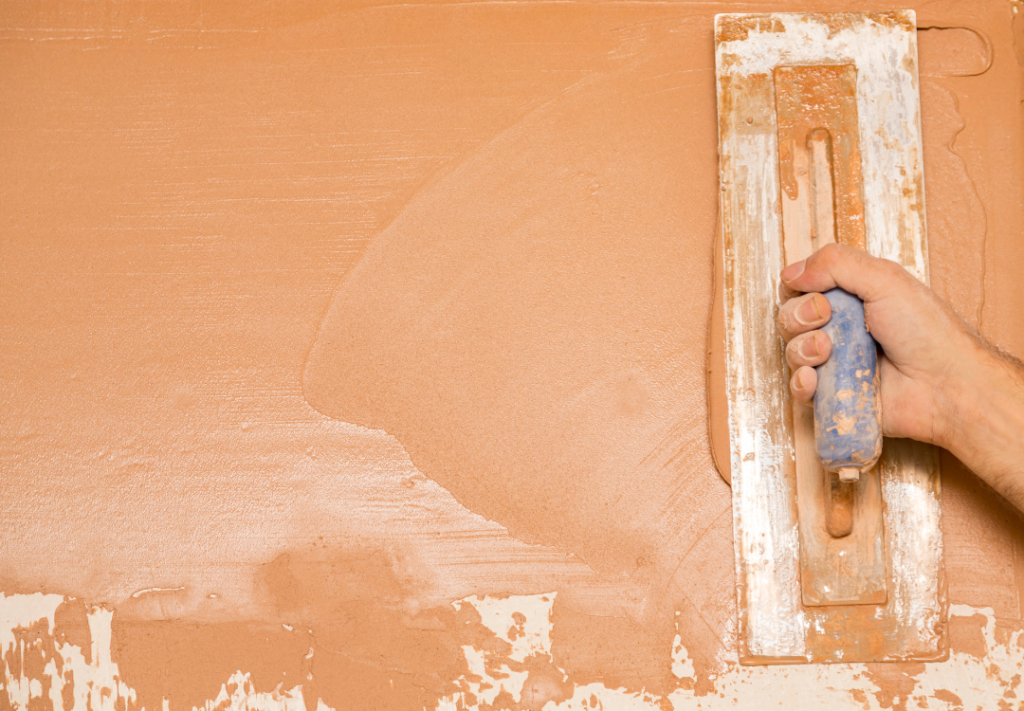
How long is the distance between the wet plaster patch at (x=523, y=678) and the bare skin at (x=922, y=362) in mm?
288

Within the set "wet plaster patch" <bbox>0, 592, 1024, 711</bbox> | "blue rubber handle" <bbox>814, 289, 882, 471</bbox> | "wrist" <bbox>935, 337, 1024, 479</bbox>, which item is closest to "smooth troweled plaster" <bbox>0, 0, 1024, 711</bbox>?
"wet plaster patch" <bbox>0, 592, 1024, 711</bbox>

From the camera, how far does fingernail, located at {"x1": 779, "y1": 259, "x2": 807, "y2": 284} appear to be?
3.43 ft

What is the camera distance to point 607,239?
1.18 m

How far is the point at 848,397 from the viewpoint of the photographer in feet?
3.12

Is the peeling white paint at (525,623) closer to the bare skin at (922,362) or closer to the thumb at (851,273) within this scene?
the bare skin at (922,362)

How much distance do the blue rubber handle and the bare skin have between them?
18 mm

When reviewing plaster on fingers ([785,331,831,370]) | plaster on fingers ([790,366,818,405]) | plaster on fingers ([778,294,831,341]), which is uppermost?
plaster on fingers ([778,294,831,341])

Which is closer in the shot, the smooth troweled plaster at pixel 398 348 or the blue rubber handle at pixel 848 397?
the blue rubber handle at pixel 848 397

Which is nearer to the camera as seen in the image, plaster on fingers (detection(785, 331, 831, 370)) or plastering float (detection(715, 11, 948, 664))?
plaster on fingers (detection(785, 331, 831, 370))

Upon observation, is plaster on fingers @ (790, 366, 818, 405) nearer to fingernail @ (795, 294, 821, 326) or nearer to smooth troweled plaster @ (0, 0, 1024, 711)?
fingernail @ (795, 294, 821, 326)

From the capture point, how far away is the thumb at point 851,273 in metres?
0.99

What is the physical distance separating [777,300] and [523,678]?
2.43 ft

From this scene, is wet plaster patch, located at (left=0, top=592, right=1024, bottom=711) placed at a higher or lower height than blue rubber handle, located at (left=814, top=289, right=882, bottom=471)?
lower

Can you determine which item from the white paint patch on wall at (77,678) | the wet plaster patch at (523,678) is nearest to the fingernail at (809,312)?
the wet plaster patch at (523,678)
